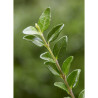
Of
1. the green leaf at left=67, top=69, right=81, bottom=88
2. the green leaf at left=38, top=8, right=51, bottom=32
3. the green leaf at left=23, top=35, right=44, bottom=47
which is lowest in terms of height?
the green leaf at left=67, top=69, right=81, bottom=88

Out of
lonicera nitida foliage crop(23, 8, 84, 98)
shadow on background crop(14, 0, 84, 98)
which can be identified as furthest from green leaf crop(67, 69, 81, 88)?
shadow on background crop(14, 0, 84, 98)

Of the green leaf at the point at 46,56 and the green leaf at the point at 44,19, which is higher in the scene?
the green leaf at the point at 44,19

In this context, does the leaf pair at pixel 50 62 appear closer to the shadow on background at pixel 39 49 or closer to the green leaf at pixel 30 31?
the green leaf at pixel 30 31

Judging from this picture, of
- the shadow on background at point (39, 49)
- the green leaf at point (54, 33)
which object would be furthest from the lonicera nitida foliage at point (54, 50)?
the shadow on background at point (39, 49)

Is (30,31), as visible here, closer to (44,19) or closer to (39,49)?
(44,19)

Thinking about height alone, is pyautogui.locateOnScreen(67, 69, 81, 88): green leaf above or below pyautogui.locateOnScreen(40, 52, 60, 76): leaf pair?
below

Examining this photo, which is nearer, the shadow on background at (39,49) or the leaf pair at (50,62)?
the leaf pair at (50,62)

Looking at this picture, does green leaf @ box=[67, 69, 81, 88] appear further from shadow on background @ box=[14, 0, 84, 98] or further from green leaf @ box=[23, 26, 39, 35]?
shadow on background @ box=[14, 0, 84, 98]
